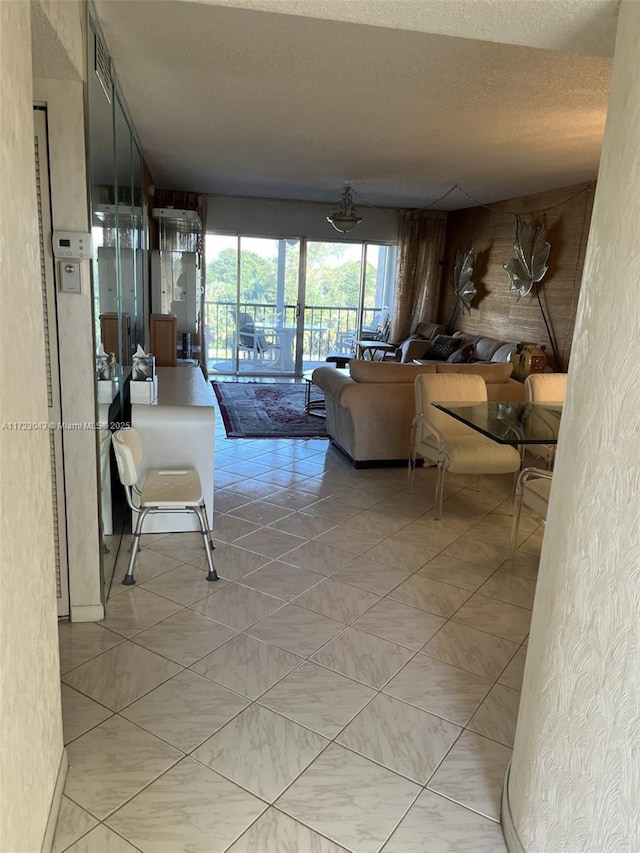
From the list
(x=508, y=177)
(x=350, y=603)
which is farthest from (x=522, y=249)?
(x=350, y=603)

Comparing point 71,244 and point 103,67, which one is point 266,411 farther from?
point 71,244

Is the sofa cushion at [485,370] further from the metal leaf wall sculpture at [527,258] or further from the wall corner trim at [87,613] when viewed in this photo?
the wall corner trim at [87,613]

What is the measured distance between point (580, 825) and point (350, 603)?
5.00ft

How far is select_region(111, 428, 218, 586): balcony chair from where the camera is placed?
271 cm

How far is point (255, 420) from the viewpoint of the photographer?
20.0ft

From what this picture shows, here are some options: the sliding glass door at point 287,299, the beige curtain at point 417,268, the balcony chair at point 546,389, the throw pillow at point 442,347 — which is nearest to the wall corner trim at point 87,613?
the balcony chair at point 546,389

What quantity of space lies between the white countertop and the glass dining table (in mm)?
1434

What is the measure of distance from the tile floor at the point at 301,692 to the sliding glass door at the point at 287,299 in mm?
5904

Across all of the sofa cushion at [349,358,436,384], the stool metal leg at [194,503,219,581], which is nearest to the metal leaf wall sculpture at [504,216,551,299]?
the sofa cushion at [349,358,436,384]

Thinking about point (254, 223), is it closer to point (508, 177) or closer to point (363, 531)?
point (508, 177)

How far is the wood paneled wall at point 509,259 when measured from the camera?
628 cm

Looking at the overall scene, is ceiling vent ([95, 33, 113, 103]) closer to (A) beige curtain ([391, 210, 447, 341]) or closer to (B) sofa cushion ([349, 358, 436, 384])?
(B) sofa cushion ([349, 358, 436, 384])

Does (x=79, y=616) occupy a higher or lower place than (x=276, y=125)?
lower

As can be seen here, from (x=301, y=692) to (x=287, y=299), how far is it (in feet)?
24.7
